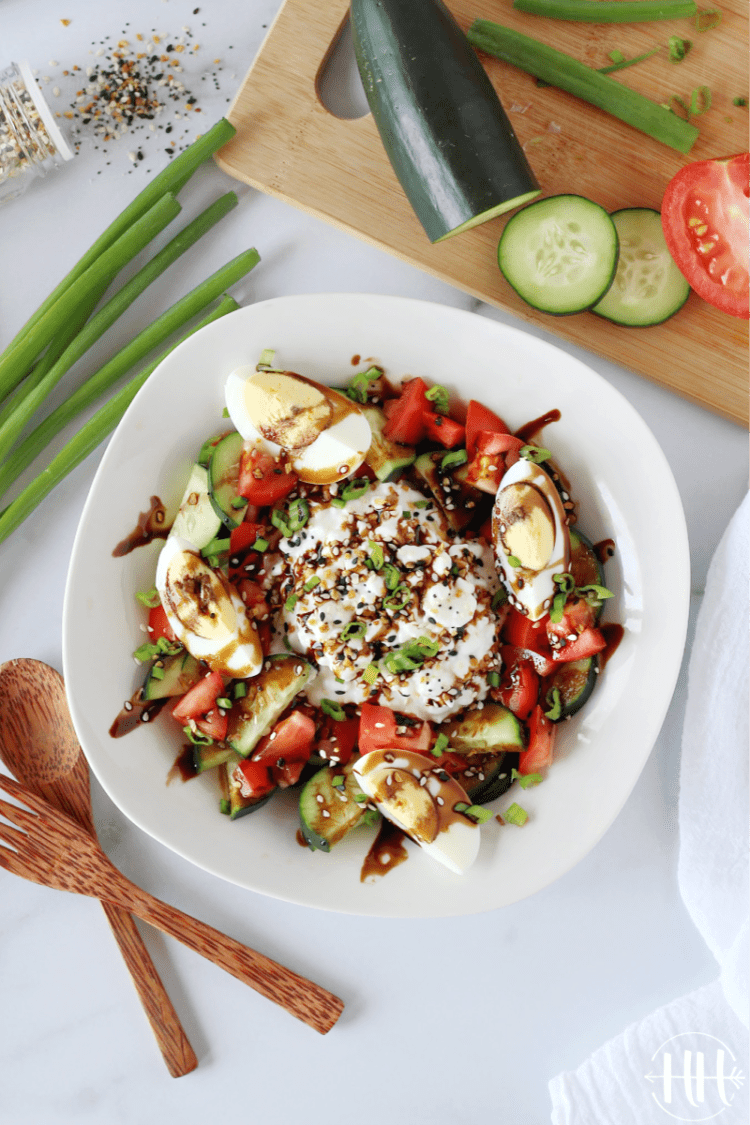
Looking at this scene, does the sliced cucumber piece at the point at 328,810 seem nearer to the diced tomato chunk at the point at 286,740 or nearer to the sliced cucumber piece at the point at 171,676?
the diced tomato chunk at the point at 286,740

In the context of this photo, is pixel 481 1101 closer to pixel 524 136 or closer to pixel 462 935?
pixel 462 935

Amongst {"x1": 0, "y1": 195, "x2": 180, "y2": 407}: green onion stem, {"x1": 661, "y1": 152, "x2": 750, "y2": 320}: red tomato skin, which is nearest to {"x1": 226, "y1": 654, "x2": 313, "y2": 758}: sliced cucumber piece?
{"x1": 0, "y1": 195, "x2": 180, "y2": 407}: green onion stem

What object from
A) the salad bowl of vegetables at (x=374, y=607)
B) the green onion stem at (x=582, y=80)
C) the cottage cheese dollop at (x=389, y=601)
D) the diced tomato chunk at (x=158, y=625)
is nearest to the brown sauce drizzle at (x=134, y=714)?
the salad bowl of vegetables at (x=374, y=607)

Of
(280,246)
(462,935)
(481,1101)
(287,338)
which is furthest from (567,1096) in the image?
(280,246)

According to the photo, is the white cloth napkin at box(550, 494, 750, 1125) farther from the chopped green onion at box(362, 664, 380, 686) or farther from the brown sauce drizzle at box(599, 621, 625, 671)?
the chopped green onion at box(362, 664, 380, 686)

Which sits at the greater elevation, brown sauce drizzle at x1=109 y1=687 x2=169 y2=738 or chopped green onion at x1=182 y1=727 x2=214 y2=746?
brown sauce drizzle at x1=109 y1=687 x2=169 y2=738

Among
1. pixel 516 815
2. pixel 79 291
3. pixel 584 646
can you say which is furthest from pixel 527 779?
pixel 79 291
